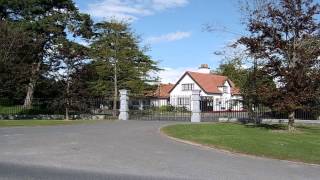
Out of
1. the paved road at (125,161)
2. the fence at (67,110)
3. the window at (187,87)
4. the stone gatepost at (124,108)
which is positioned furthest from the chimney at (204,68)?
the paved road at (125,161)

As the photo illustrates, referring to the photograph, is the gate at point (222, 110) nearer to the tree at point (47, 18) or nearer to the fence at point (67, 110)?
the fence at point (67, 110)

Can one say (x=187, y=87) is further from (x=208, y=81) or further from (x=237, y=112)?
(x=237, y=112)

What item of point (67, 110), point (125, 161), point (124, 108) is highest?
point (124, 108)

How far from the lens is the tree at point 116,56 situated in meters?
54.9

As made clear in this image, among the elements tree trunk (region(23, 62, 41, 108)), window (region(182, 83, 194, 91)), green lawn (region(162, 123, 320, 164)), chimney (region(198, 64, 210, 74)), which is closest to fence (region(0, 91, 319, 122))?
tree trunk (region(23, 62, 41, 108))

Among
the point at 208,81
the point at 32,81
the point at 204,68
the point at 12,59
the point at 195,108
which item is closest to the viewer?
the point at 195,108

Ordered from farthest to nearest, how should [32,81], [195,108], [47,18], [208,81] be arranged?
[208,81], [47,18], [32,81], [195,108]

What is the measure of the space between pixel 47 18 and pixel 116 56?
Result: 29.4 ft

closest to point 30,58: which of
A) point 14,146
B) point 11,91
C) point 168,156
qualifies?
point 11,91

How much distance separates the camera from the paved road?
12.5 m

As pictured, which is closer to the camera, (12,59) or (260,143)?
(260,143)

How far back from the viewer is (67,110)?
35.6 meters

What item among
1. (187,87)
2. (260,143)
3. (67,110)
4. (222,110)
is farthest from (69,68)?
(187,87)

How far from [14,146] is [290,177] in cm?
876
